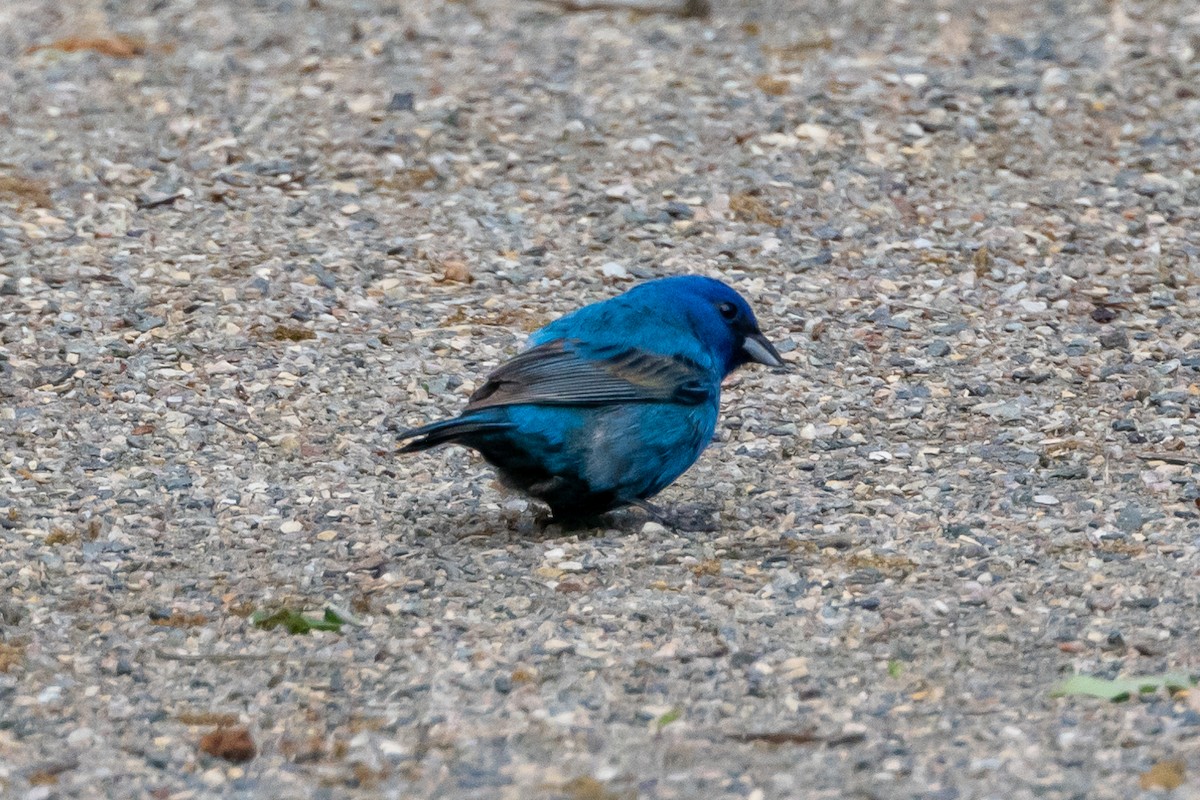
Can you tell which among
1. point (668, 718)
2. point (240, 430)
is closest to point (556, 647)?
point (668, 718)

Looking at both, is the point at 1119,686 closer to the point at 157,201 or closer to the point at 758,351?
the point at 758,351

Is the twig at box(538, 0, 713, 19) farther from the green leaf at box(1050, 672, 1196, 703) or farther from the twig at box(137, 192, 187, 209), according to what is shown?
the green leaf at box(1050, 672, 1196, 703)

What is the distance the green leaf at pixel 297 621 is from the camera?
14.3 ft

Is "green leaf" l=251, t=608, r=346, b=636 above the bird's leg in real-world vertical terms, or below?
above

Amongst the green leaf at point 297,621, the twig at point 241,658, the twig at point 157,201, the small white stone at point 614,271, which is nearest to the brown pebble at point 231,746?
the twig at point 241,658

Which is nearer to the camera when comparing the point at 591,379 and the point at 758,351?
the point at 591,379

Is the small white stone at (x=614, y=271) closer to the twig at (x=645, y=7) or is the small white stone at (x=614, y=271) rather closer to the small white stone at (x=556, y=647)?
the twig at (x=645, y=7)

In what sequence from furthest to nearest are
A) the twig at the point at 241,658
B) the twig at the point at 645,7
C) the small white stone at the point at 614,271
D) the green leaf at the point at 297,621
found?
the twig at the point at 645,7 → the small white stone at the point at 614,271 → the green leaf at the point at 297,621 → the twig at the point at 241,658

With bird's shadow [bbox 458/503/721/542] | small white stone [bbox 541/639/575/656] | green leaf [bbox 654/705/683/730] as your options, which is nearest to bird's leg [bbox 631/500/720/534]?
bird's shadow [bbox 458/503/721/542]

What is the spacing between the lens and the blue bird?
15.9 feet

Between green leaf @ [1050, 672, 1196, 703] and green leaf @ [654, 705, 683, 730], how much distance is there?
0.84 metres

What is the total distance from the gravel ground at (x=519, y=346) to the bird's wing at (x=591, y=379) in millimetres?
408

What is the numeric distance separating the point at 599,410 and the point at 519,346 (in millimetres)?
1489

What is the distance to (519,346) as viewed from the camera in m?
6.41
